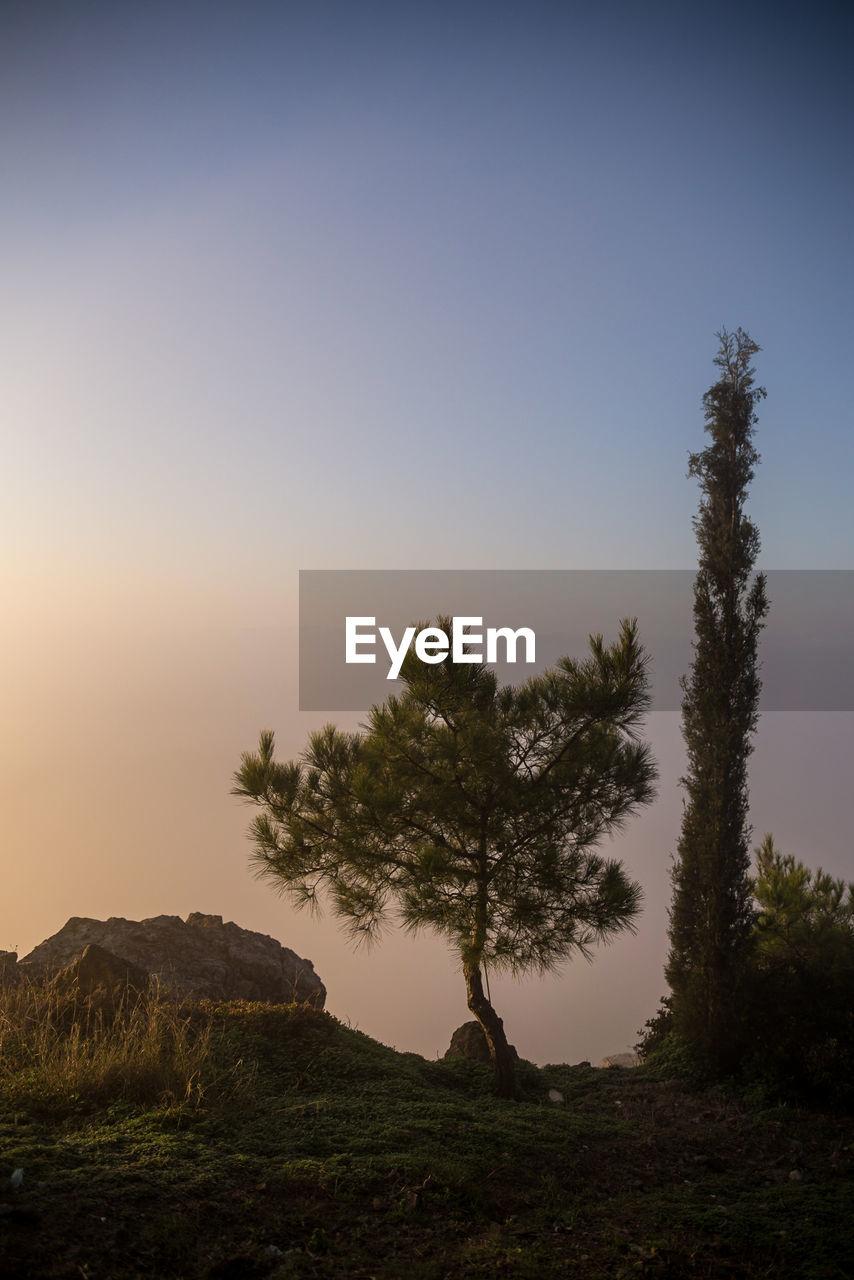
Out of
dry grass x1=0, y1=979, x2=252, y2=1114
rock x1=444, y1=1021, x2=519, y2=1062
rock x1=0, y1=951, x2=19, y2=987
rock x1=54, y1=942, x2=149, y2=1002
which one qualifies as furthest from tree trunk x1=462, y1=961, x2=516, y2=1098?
rock x1=0, y1=951, x2=19, y2=987

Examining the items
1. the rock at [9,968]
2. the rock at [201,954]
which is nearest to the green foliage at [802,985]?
the rock at [201,954]

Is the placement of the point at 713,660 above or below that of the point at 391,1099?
above

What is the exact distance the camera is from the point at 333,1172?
5.34 meters

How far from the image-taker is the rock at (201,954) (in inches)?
391

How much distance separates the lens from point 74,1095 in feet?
19.2

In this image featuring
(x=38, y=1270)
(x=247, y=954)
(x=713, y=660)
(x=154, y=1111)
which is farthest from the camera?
(x=713, y=660)

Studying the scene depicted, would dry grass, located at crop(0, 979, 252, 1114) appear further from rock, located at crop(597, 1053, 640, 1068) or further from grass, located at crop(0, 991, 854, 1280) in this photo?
rock, located at crop(597, 1053, 640, 1068)

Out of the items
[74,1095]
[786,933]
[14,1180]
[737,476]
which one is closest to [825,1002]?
[786,933]

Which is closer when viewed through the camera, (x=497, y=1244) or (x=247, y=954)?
(x=497, y=1244)

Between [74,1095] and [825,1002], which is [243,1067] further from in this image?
[825,1002]

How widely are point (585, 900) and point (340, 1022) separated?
3381 mm

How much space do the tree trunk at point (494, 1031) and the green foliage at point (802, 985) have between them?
3.40 m

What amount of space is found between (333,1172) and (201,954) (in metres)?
5.64

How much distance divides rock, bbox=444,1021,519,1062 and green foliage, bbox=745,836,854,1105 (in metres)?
3.35
